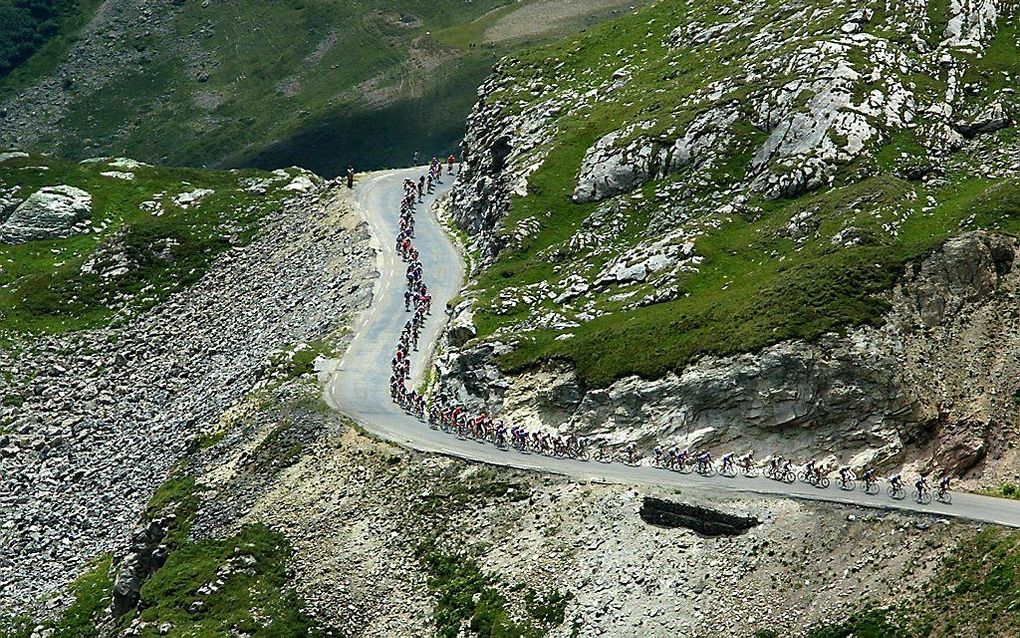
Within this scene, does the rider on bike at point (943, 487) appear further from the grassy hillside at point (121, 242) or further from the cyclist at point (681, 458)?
the grassy hillside at point (121, 242)

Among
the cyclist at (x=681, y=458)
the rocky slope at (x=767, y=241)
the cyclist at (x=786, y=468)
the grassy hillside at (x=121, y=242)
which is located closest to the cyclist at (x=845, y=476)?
the rocky slope at (x=767, y=241)

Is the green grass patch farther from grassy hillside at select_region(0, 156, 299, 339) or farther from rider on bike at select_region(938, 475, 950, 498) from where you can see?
rider on bike at select_region(938, 475, 950, 498)

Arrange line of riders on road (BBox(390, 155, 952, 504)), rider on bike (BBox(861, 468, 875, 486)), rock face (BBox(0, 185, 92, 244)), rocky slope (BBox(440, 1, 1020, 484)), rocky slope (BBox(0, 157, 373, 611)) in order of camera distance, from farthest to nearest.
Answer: rock face (BBox(0, 185, 92, 244)) → rocky slope (BBox(0, 157, 373, 611)) → rocky slope (BBox(440, 1, 1020, 484)) → line of riders on road (BBox(390, 155, 952, 504)) → rider on bike (BBox(861, 468, 875, 486))

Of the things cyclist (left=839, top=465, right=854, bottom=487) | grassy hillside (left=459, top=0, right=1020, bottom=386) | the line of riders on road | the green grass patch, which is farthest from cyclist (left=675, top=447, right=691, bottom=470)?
the green grass patch

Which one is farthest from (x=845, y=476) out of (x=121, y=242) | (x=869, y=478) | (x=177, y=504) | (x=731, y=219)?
(x=121, y=242)

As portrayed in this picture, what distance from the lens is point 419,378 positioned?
310 feet

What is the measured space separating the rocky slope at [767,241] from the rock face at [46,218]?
1782 inches

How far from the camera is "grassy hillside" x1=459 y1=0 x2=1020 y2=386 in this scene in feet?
251

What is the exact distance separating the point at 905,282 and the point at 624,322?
1799cm

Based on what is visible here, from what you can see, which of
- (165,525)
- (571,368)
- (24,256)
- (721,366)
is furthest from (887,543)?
(24,256)

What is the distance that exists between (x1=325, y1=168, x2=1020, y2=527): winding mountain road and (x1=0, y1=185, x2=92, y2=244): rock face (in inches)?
1271

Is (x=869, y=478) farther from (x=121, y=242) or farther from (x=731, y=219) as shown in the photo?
(x=121, y=242)

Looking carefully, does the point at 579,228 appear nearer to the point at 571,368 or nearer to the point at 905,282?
the point at 571,368

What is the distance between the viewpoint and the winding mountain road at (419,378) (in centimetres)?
6419
